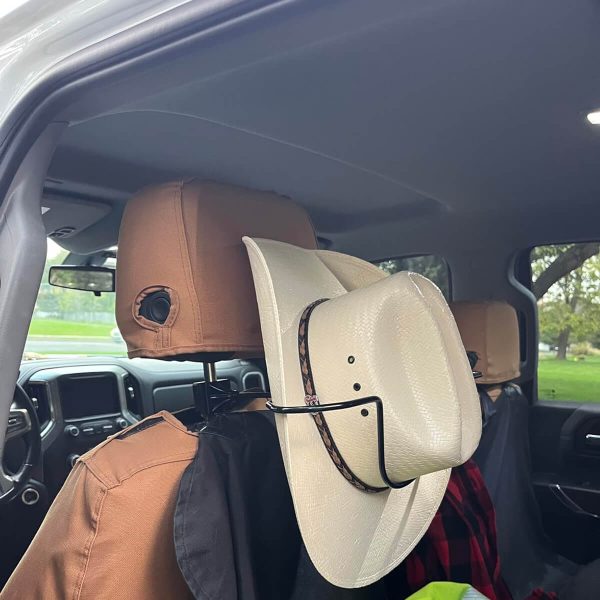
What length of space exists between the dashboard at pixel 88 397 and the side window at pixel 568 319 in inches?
64.6

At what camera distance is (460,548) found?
170cm

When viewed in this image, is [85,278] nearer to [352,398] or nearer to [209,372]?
[209,372]

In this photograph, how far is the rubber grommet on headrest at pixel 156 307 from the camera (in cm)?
122

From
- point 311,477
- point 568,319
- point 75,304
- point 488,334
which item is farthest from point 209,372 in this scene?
point 568,319

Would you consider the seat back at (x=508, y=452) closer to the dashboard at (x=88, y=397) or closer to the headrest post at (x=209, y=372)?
the headrest post at (x=209, y=372)

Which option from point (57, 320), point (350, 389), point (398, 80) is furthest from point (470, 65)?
point (57, 320)

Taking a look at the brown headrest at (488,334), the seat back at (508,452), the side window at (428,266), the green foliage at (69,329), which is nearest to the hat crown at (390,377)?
the seat back at (508,452)

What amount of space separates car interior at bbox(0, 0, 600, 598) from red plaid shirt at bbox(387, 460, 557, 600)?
42 cm

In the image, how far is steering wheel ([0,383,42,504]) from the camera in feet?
6.97

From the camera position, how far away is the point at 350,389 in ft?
3.69

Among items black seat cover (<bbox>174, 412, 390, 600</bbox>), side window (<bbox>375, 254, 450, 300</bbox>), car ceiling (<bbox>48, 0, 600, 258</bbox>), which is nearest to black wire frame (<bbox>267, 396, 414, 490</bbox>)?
black seat cover (<bbox>174, 412, 390, 600</bbox>)

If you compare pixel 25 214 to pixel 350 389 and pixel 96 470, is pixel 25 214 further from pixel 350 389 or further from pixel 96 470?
pixel 350 389

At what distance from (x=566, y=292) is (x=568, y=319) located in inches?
4.6

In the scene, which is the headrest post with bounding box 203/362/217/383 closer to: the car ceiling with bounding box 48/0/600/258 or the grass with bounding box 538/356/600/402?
the car ceiling with bounding box 48/0/600/258
